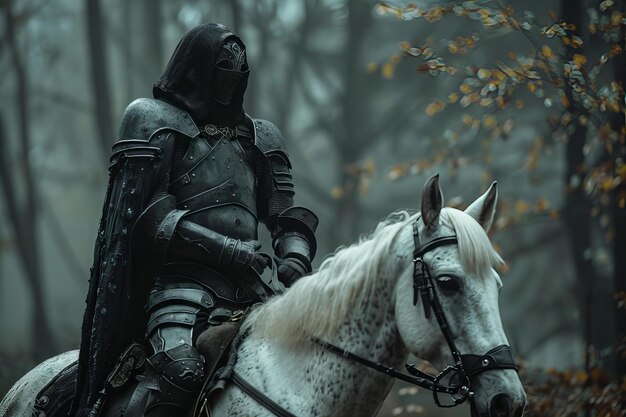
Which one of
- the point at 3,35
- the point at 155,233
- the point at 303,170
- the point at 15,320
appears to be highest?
the point at 155,233

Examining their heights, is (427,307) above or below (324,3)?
above

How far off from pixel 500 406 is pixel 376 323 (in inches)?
22.7

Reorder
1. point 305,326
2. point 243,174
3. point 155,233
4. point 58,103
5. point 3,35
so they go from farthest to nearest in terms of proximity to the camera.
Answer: point 58,103 → point 3,35 → point 243,174 → point 155,233 → point 305,326

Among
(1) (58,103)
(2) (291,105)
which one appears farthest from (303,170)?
(1) (58,103)

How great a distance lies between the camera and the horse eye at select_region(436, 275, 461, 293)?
3377mm

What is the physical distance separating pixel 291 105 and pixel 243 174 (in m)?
12.9

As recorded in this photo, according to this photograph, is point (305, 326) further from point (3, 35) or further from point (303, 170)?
point (3, 35)

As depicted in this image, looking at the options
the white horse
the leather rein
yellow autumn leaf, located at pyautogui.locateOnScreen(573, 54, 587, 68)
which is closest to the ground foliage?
yellow autumn leaf, located at pyautogui.locateOnScreen(573, 54, 587, 68)

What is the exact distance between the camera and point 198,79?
4.31 m

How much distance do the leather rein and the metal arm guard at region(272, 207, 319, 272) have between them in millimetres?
788

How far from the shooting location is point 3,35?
16938mm

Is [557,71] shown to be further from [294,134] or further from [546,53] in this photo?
[294,134]

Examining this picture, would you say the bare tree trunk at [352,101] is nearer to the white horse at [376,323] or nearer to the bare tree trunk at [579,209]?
the bare tree trunk at [579,209]

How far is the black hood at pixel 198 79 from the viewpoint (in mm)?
4285
